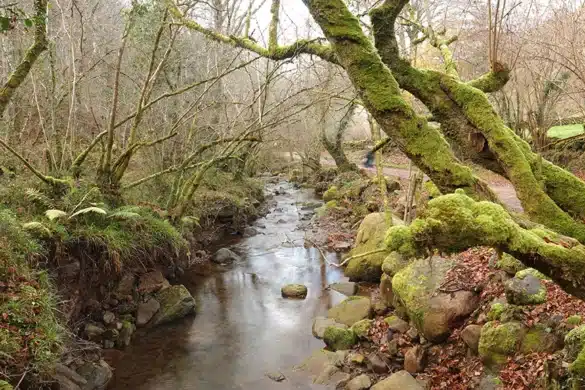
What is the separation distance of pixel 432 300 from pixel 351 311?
2317 mm

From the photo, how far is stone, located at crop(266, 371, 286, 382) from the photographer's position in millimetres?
6989

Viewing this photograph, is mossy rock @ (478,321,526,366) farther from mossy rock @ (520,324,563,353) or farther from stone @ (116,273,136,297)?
stone @ (116,273,136,297)

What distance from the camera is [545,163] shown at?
3.58 metres

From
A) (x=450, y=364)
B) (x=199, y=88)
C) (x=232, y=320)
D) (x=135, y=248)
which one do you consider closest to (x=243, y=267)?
(x=232, y=320)

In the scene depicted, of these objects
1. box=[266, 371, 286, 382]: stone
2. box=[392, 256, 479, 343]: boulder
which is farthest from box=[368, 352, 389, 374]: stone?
box=[266, 371, 286, 382]: stone

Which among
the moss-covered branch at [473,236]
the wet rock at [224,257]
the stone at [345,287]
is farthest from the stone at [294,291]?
the moss-covered branch at [473,236]

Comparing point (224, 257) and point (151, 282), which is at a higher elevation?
point (151, 282)

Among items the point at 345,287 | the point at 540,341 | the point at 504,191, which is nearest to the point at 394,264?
the point at 345,287

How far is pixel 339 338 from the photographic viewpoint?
25.5ft

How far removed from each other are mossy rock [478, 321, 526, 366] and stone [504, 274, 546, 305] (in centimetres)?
35

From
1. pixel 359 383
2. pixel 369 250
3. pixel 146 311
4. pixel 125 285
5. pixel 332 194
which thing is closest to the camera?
pixel 359 383

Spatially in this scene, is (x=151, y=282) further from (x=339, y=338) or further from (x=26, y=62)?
(x=26, y=62)

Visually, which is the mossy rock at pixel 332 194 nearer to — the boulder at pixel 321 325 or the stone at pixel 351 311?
the stone at pixel 351 311

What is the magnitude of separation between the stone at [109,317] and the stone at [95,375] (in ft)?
4.45
